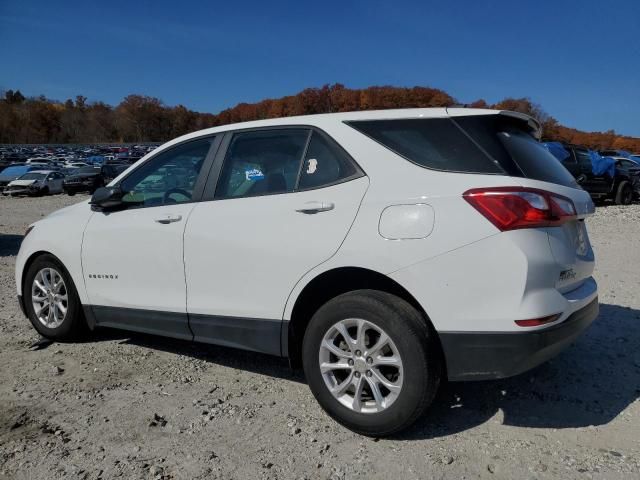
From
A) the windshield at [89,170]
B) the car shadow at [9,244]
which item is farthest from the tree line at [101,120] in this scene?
the car shadow at [9,244]

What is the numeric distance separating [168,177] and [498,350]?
2.63 m

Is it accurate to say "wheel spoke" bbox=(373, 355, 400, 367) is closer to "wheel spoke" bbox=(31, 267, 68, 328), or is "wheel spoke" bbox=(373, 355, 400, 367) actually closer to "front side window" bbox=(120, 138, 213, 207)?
"front side window" bbox=(120, 138, 213, 207)

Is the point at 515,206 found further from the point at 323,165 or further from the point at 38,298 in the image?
the point at 38,298

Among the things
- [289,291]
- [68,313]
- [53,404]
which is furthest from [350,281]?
[68,313]

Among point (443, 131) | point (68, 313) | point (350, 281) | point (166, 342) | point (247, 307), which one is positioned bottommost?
point (166, 342)

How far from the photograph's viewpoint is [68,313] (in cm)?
445

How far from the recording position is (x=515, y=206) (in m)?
2.65

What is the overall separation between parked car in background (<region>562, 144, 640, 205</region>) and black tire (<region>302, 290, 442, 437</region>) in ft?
49.4

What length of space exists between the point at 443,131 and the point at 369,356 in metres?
1.29

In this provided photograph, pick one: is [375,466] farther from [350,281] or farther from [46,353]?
[46,353]

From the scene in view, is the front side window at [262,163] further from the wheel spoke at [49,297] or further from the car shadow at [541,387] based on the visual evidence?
the wheel spoke at [49,297]

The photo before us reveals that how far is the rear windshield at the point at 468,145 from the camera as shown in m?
2.82

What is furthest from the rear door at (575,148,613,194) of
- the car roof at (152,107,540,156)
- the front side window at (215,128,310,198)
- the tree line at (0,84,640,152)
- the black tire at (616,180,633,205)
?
the tree line at (0,84,640,152)

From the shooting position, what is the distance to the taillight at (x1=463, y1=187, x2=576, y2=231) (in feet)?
8.65
